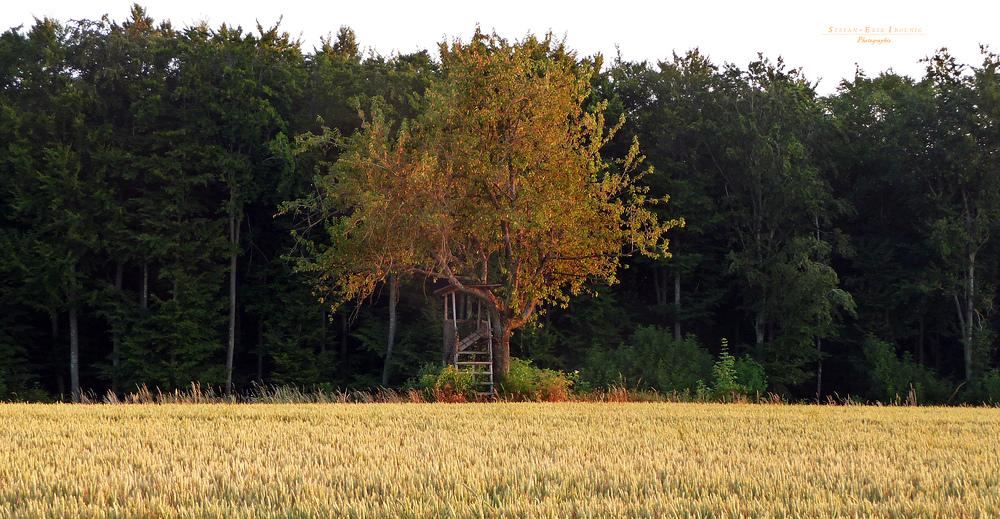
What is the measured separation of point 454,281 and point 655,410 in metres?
8.62

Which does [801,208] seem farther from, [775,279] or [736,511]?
[736,511]

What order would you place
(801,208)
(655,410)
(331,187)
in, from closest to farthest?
(655,410) < (331,187) < (801,208)

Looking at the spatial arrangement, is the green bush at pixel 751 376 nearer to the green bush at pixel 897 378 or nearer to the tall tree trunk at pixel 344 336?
the green bush at pixel 897 378

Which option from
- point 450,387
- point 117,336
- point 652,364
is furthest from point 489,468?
point 117,336

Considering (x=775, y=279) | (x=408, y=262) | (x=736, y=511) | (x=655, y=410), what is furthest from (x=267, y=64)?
(x=736, y=511)

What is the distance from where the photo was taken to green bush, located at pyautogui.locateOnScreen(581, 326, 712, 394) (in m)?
26.1

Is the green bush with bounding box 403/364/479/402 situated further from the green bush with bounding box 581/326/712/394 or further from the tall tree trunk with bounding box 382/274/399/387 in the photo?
the tall tree trunk with bounding box 382/274/399/387

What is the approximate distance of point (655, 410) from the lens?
13383 mm

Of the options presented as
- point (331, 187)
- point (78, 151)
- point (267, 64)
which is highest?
point (267, 64)

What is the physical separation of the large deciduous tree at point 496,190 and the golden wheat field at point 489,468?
9210mm

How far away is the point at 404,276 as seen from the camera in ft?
106

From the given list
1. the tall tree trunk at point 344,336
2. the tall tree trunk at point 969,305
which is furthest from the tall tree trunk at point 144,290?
the tall tree trunk at point 969,305

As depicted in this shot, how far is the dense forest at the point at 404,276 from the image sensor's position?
32.2 m

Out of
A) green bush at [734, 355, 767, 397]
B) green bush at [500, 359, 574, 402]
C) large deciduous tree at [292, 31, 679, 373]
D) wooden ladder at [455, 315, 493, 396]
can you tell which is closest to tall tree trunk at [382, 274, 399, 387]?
wooden ladder at [455, 315, 493, 396]
